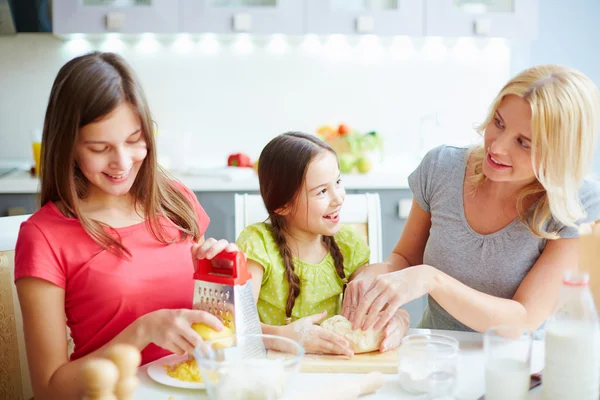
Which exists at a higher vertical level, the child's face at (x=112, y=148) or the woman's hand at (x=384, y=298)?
the child's face at (x=112, y=148)

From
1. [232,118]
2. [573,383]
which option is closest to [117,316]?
[573,383]

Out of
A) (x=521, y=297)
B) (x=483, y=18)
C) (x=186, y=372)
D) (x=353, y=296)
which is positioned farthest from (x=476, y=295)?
(x=483, y=18)

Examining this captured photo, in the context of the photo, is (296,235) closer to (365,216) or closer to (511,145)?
(365,216)

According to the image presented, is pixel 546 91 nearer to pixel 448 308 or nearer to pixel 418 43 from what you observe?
pixel 448 308

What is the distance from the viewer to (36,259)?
1.17 m

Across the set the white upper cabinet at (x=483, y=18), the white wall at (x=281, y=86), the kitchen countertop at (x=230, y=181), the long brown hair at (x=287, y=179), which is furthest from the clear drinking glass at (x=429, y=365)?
the white wall at (x=281, y=86)

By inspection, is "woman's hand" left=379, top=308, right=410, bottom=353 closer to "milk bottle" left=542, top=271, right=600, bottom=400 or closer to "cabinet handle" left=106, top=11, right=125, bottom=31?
"milk bottle" left=542, top=271, right=600, bottom=400

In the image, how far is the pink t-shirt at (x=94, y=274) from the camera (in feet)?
3.95

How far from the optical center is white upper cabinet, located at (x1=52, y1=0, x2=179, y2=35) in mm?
2900

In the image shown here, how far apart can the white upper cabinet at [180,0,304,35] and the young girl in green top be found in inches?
57.1

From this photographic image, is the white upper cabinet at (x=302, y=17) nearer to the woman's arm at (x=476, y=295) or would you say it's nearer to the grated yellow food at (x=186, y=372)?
the woman's arm at (x=476, y=295)

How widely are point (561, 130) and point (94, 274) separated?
979mm

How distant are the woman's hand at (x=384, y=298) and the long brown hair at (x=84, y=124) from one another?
0.43 meters

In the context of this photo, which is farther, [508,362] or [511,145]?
[511,145]
